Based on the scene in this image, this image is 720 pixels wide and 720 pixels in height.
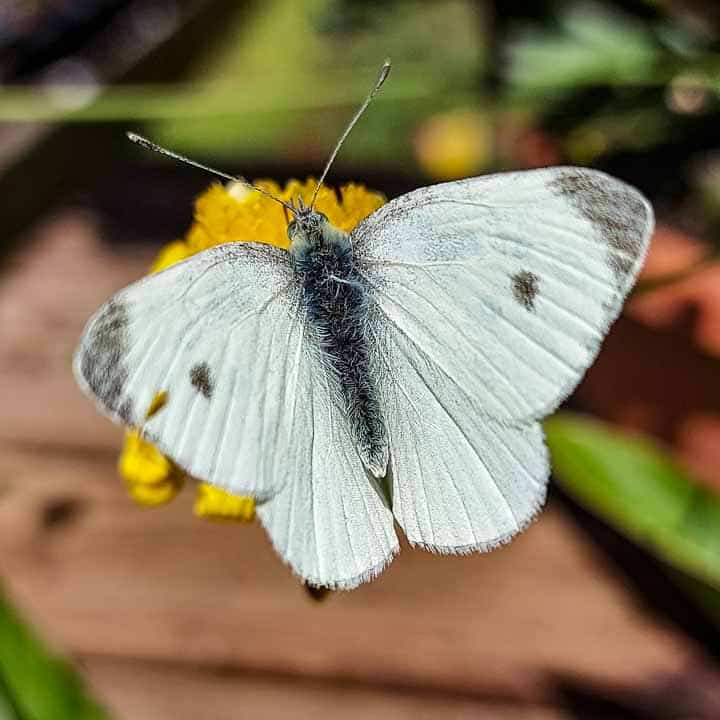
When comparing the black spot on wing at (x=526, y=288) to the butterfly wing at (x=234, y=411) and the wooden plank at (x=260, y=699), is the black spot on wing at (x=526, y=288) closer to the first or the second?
the butterfly wing at (x=234, y=411)

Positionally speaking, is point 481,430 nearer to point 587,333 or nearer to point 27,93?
point 587,333

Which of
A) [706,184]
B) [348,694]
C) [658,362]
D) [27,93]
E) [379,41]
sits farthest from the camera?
[379,41]

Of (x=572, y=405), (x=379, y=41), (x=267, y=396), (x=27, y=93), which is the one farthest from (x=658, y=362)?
(x=379, y=41)

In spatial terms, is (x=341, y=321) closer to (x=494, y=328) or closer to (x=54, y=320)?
(x=494, y=328)

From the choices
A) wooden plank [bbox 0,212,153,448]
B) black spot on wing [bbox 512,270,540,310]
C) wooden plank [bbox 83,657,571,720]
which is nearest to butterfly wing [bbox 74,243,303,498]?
black spot on wing [bbox 512,270,540,310]

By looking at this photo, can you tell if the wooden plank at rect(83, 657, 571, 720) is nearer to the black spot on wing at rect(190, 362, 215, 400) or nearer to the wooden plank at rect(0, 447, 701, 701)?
the wooden plank at rect(0, 447, 701, 701)

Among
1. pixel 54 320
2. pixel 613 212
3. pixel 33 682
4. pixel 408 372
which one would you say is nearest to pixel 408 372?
pixel 408 372

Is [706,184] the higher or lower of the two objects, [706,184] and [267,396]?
the lower
